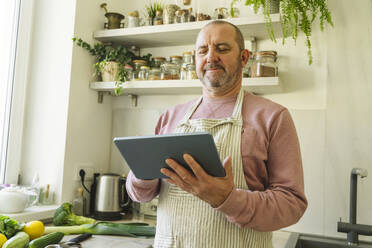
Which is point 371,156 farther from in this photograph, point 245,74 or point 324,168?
point 245,74

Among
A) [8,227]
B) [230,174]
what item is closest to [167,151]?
[230,174]

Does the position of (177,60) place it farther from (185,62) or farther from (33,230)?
(33,230)

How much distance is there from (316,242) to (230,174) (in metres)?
1.05

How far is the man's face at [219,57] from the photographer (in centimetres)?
101

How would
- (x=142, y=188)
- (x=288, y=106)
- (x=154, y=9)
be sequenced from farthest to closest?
1. (x=154, y=9)
2. (x=288, y=106)
3. (x=142, y=188)

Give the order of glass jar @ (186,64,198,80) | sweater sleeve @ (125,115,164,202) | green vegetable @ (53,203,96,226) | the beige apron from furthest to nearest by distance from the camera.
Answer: glass jar @ (186,64,198,80) → green vegetable @ (53,203,96,226) → sweater sleeve @ (125,115,164,202) → the beige apron

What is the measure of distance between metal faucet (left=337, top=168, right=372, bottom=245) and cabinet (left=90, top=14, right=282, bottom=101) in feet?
1.82

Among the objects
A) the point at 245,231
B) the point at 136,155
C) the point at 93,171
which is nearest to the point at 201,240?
the point at 245,231

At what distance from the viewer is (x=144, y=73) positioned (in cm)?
197

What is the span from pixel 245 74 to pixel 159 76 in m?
0.51

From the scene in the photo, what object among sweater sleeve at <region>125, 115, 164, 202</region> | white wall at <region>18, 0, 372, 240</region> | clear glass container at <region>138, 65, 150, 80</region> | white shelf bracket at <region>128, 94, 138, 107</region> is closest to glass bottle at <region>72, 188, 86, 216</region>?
white wall at <region>18, 0, 372, 240</region>

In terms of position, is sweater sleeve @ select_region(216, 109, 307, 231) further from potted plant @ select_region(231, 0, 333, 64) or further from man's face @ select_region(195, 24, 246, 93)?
potted plant @ select_region(231, 0, 333, 64)

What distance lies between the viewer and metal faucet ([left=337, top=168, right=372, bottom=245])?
1.48 meters

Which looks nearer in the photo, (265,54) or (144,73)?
(265,54)
